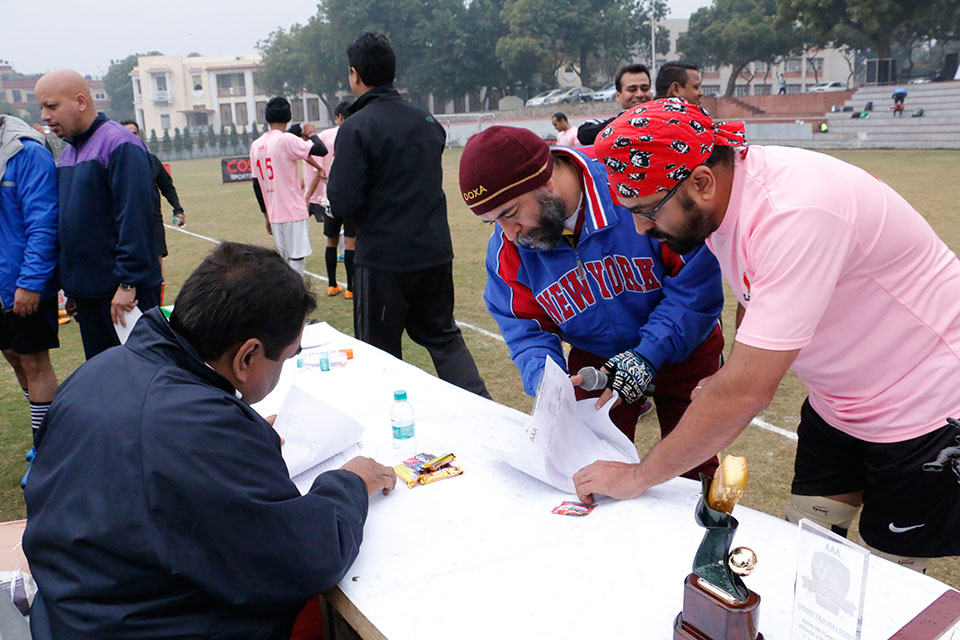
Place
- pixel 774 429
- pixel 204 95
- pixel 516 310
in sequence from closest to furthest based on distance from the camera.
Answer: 1. pixel 516 310
2. pixel 774 429
3. pixel 204 95

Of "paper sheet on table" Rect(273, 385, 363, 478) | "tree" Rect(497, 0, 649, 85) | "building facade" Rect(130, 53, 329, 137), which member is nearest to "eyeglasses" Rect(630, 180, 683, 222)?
"paper sheet on table" Rect(273, 385, 363, 478)

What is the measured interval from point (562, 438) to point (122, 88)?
11782cm

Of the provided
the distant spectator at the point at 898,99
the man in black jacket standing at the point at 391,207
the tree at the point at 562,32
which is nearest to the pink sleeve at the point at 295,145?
Result: the man in black jacket standing at the point at 391,207

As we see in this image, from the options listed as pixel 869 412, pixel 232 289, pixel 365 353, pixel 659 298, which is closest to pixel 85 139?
pixel 365 353

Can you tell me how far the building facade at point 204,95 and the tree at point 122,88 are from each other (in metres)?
25.1

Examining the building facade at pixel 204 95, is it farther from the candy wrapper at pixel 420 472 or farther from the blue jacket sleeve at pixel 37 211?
the candy wrapper at pixel 420 472

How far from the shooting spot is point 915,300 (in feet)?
5.26

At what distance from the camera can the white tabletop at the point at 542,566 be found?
1451mm

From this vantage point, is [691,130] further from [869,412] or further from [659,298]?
[659,298]

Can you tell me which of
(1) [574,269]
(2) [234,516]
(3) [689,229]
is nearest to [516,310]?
(1) [574,269]

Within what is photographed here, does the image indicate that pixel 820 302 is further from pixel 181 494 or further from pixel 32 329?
pixel 32 329

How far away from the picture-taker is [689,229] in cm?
164

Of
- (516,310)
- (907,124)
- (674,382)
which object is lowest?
(674,382)

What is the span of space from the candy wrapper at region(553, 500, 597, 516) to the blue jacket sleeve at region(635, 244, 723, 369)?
582 millimetres
